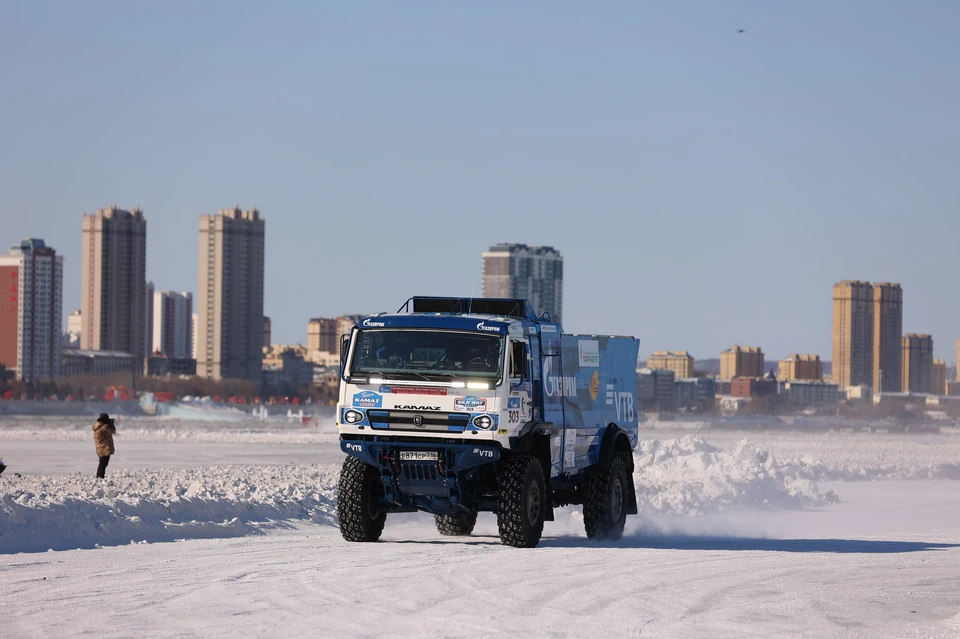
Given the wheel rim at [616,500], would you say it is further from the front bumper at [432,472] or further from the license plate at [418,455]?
the license plate at [418,455]

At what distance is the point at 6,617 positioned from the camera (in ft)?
39.4

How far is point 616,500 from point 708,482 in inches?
438

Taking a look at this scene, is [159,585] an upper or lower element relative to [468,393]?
lower

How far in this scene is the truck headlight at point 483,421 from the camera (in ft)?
57.5

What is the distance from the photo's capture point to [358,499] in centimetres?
1870

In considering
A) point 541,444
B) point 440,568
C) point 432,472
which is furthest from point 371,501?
point 440,568

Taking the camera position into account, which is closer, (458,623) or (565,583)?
(458,623)

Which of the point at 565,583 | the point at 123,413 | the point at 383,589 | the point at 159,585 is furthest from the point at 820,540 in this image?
the point at 123,413

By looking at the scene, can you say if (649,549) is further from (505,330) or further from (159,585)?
(159,585)

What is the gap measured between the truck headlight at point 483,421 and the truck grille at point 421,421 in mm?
106

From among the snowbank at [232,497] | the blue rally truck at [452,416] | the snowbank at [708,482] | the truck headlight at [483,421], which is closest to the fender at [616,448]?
the blue rally truck at [452,416]

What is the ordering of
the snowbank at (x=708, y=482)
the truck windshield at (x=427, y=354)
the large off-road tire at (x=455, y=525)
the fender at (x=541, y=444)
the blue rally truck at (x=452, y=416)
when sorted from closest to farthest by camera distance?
Result: the blue rally truck at (x=452, y=416) < the truck windshield at (x=427, y=354) < the fender at (x=541, y=444) < the large off-road tire at (x=455, y=525) < the snowbank at (x=708, y=482)

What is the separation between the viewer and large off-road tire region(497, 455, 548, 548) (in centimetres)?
1803

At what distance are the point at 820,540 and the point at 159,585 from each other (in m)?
12.2
